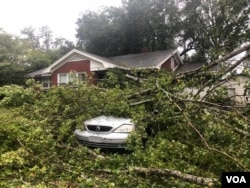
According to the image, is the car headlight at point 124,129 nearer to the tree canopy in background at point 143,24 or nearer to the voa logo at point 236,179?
the voa logo at point 236,179

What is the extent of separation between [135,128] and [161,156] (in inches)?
42.4

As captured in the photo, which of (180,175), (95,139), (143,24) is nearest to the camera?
(180,175)

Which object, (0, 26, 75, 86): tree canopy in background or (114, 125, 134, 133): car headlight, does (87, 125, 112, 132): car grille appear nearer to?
(114, 125, 134, 133): car headlight

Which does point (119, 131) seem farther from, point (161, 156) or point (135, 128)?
point (161, 156)

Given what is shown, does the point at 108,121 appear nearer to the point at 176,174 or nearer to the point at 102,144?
the point at 102,144

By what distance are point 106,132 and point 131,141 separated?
2.23 ft

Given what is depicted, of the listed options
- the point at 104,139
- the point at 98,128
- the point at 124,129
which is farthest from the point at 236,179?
the point at 98,128

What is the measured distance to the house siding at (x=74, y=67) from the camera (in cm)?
2181

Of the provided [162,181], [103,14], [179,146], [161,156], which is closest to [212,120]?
[179,146]

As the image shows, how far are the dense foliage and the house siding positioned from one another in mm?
14285

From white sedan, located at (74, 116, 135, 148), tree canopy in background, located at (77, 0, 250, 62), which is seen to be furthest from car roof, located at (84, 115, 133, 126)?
tree canopy in background, located at (77, 0, 250, 62)

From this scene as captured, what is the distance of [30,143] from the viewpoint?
17.0 ft

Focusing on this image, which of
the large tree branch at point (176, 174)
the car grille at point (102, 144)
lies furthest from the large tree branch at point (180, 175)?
the car grille at point (102, 144)

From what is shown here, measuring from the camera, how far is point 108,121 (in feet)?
19.8
